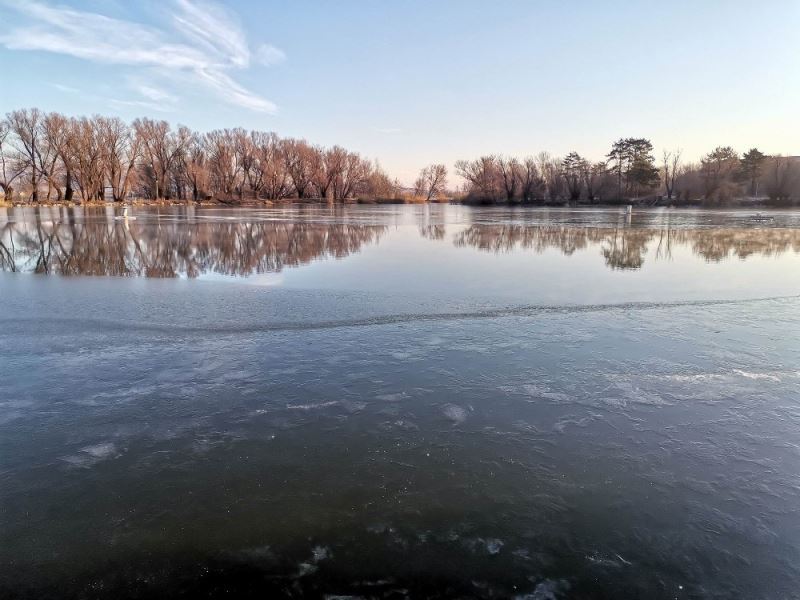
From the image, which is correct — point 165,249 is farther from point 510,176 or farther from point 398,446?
point 510,176

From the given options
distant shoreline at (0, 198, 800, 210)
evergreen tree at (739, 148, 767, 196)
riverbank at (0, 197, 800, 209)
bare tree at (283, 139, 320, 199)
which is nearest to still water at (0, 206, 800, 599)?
distant shoreline at (0, 198, 800, 210)

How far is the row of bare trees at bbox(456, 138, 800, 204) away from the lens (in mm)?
58500

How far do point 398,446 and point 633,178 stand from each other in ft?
237

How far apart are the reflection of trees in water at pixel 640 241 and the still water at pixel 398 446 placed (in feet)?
23.3

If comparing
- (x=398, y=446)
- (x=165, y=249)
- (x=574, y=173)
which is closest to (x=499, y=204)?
(x=574, y=173)

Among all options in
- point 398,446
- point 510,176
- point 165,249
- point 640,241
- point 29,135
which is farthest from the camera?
point 510,176

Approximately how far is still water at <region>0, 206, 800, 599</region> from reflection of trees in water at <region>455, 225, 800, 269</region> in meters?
7.10

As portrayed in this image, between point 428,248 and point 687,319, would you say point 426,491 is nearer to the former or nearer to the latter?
point 687,319

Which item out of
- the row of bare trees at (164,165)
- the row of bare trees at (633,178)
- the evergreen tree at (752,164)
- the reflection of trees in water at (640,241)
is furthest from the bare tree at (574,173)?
the reflection of trees in water at (640,241)

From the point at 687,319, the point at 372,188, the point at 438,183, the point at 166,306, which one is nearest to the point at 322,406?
the point at 166,306

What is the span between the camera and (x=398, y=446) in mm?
4047

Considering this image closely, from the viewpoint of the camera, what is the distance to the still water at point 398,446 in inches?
111

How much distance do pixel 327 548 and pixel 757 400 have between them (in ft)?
14.1

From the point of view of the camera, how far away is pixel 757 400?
493 cm
